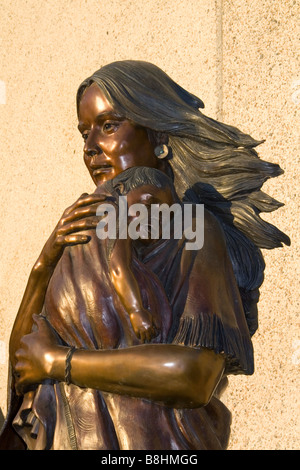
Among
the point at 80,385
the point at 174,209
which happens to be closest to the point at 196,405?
the point at 80,385

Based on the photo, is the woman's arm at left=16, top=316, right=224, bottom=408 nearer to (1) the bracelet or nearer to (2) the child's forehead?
(1) the bracelet

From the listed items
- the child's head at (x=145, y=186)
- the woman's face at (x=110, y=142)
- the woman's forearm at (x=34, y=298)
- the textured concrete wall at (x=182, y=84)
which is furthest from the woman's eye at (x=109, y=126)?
the textured concrete wall at (x=182, y=84)

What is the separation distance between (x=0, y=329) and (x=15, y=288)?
14 cm

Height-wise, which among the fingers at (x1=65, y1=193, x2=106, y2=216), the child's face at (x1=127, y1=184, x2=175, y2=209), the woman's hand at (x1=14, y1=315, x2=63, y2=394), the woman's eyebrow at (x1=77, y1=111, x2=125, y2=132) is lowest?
the woman's hand at (x1=14, y1=315, x2=63, y2=394)

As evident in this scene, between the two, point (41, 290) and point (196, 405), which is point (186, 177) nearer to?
point (41, 290)

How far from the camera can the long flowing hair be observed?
2.13 m

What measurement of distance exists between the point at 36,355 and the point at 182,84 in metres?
1.11

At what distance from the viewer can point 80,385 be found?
6.25 feet

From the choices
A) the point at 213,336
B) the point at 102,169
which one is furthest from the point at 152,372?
the point at 102,169

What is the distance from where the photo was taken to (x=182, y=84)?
278 cm

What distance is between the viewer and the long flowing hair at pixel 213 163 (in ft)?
6.98

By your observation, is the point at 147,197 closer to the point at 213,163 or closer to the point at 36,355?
the point at 213,163

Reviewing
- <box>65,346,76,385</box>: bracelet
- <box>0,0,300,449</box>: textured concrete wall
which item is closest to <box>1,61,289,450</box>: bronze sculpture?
<box>65,346,76,385</box>: bracelet

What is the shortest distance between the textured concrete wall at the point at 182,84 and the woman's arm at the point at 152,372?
683 millimetres
